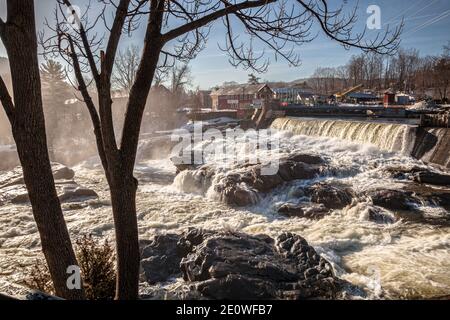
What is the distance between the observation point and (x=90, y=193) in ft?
43.9

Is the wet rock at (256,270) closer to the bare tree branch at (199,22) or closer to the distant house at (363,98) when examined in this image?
the bare tree branch at (199,22)

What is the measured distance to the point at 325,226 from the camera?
30.5ft

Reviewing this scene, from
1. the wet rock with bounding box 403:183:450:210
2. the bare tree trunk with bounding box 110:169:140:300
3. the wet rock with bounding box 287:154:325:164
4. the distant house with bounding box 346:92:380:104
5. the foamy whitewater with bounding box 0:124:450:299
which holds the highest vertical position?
the distant house with bounding box 346:92:380:104

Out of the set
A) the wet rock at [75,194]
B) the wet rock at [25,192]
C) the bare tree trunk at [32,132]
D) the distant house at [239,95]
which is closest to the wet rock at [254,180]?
the wet rock at [75,194]

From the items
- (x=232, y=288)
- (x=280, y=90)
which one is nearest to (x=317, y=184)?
(x=232, y=288)

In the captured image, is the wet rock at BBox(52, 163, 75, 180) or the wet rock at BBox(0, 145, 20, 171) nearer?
the wet rock at BBox(52, 163, 75, 180)

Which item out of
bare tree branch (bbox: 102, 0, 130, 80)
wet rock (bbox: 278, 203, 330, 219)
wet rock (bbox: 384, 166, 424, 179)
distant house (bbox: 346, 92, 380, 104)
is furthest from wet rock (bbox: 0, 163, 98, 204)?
distant house (bbox: 346, 92, 380, 104)

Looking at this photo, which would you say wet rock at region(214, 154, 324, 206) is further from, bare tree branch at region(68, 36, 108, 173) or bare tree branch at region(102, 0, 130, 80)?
bare tree branch at region(102, 0, 130, 80)

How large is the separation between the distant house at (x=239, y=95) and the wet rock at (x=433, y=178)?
37730 millimetres

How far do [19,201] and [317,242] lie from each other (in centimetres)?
1144

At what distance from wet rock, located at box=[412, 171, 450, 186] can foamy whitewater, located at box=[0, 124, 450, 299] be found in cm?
95

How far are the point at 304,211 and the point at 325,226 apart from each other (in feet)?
4.00

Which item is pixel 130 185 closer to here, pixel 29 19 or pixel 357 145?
pixel 29 19

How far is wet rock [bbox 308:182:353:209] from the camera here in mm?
10695
